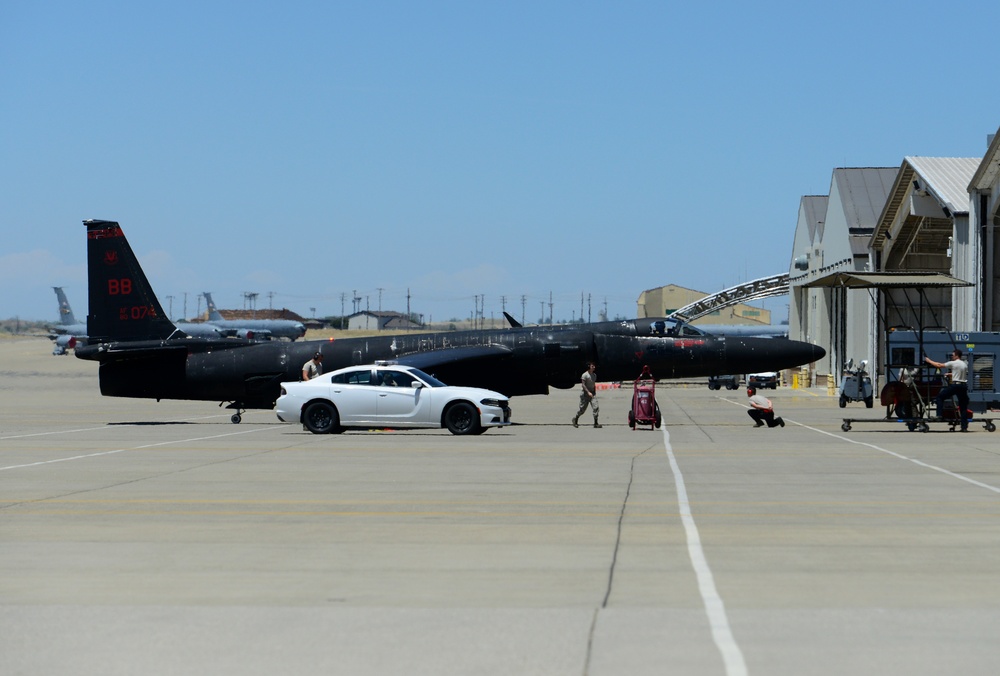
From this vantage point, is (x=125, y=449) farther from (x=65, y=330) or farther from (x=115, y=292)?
(x=65, y=330)

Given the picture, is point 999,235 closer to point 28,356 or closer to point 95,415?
point 95,415

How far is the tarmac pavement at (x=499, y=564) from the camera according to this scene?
6.57 metres

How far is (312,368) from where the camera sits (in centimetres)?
3120

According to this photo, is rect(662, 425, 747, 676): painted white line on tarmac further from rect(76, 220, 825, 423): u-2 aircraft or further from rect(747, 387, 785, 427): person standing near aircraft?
rect(76, 220, 825, 423): u-2 aircraft

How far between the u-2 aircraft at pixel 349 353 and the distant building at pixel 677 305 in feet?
469

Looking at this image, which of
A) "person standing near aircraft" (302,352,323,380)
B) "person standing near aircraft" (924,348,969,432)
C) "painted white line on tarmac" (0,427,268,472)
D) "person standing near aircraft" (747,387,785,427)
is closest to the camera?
"painted white line on tarmac" (0,427,268,472)

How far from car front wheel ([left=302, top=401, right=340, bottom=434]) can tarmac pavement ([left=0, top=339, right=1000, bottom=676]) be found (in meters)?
5.92

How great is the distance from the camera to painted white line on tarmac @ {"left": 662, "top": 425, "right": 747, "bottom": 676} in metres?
6.31

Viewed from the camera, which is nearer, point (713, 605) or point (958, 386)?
point (713, 605)

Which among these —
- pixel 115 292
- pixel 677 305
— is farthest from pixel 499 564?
pixel 677 305

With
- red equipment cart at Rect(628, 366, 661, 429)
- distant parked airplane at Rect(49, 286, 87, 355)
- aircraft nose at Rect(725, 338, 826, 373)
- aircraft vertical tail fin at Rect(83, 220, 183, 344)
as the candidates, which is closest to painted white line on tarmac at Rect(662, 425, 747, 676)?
red equipment cart at Rect(628, 366, 661, 429)

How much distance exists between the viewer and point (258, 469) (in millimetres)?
17750

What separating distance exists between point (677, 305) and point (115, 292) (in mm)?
152495

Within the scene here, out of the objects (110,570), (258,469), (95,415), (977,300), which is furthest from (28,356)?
(110,570)
